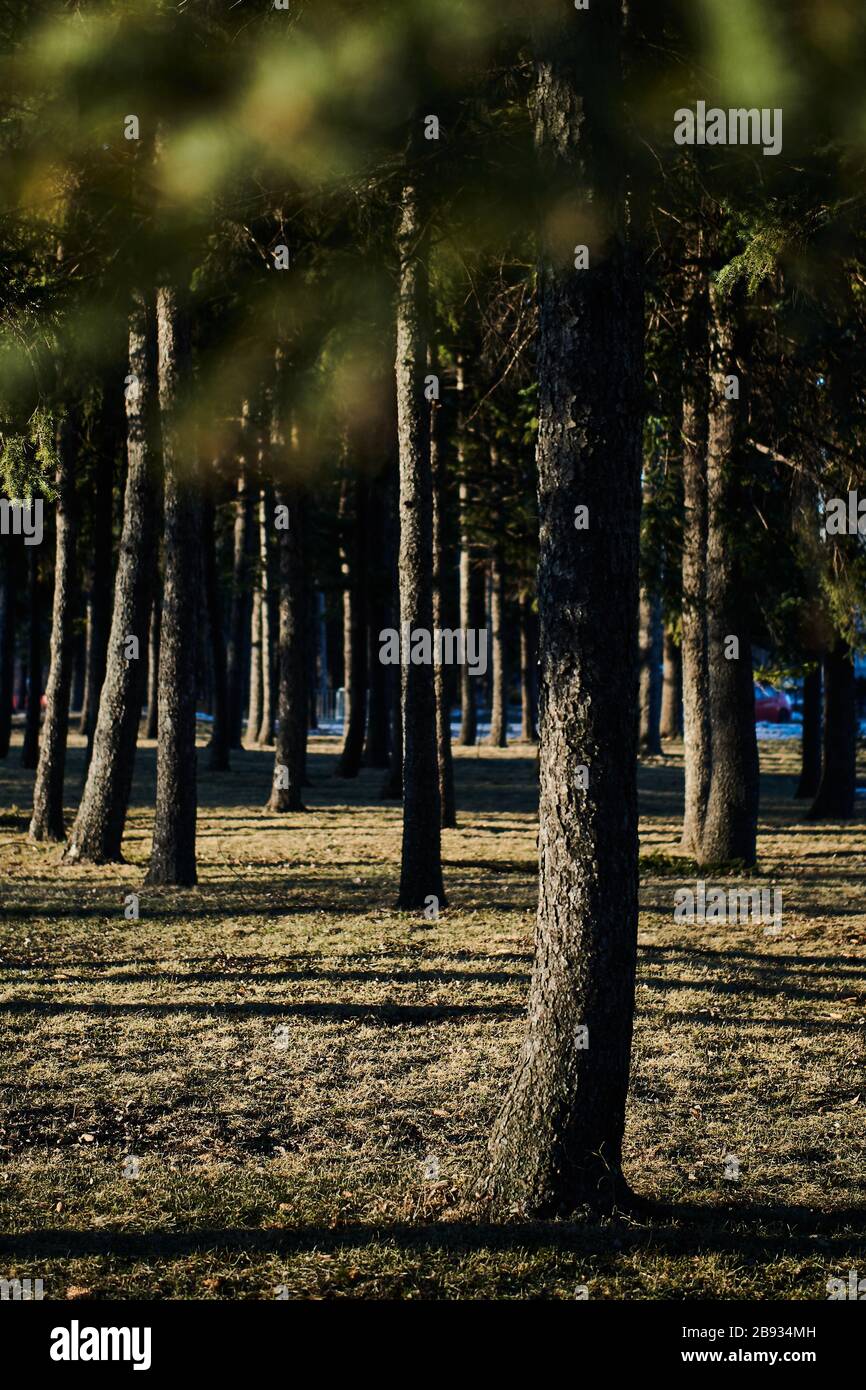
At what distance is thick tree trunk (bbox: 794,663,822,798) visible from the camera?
78.5 feet

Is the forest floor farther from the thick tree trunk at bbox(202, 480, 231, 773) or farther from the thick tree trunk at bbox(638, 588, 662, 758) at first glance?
the thick tree trunk at bbox(638, 588, 662, 758)

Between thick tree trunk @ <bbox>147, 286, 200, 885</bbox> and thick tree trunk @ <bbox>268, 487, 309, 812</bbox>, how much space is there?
6792mm

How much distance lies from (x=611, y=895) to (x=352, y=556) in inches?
933

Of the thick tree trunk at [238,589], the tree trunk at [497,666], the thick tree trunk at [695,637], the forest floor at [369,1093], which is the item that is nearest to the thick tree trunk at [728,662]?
the thick tree trunk at [695,637]

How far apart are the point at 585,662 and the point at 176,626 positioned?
868 cm

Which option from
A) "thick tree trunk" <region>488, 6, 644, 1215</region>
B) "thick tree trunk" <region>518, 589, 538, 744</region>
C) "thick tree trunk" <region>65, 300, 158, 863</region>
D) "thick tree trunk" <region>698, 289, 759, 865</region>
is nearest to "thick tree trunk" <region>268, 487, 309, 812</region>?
"thick tree trunk" <region>65, 300, 158, 863</region>

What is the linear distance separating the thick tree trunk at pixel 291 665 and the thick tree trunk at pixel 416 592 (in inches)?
321

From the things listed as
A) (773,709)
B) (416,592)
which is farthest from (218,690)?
(773,709)

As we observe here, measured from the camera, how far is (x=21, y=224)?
892cm

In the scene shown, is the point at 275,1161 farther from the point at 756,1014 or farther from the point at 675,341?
the point at 675,341

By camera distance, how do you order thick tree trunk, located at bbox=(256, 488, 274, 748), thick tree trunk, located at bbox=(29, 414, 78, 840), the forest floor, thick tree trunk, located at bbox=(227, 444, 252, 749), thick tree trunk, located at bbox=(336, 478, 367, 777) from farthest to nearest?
thick tree trunk, located at bbox=(227, 444, 252, 749), thick tree trunk, located at bbox=(256, 488, 274, 748), thick tree trunk, located at bbox=(336, 478, 367, 777), thick tree trunk, located at bbox=(29, 414, 78, 840), the forest floor

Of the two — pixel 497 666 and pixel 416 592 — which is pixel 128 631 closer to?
pixel 416 592

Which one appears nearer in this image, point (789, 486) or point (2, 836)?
point (789, 486)
